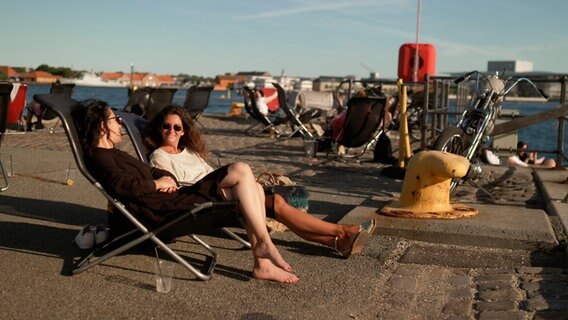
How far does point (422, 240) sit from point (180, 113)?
81.1 inches

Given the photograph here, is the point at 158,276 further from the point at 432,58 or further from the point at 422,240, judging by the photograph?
the point at 432,58

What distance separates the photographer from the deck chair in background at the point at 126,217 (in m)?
3.64

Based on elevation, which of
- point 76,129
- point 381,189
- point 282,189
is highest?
point 76,129

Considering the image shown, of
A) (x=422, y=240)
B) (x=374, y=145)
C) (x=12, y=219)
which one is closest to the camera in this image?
(x=422, y=240)

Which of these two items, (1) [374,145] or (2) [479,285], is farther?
(1) [374,145]

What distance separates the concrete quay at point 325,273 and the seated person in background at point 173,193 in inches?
8.3

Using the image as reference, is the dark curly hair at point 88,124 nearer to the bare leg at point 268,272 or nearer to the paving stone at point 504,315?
the bare leg at point 268,272

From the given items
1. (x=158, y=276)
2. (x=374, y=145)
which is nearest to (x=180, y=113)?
(x=158, y=276)

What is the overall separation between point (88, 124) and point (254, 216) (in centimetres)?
123

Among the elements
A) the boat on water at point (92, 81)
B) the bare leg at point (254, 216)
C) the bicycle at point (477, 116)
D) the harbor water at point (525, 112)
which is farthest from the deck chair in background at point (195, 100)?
the boat on water at point (92, 81)

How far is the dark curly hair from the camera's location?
3.95 metres

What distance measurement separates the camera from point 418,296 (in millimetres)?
→ 3510

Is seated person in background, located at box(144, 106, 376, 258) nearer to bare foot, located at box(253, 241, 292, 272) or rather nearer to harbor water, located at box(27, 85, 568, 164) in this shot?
bare foot, located at box(253, 241, 292, 272)

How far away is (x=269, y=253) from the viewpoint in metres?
3.72
